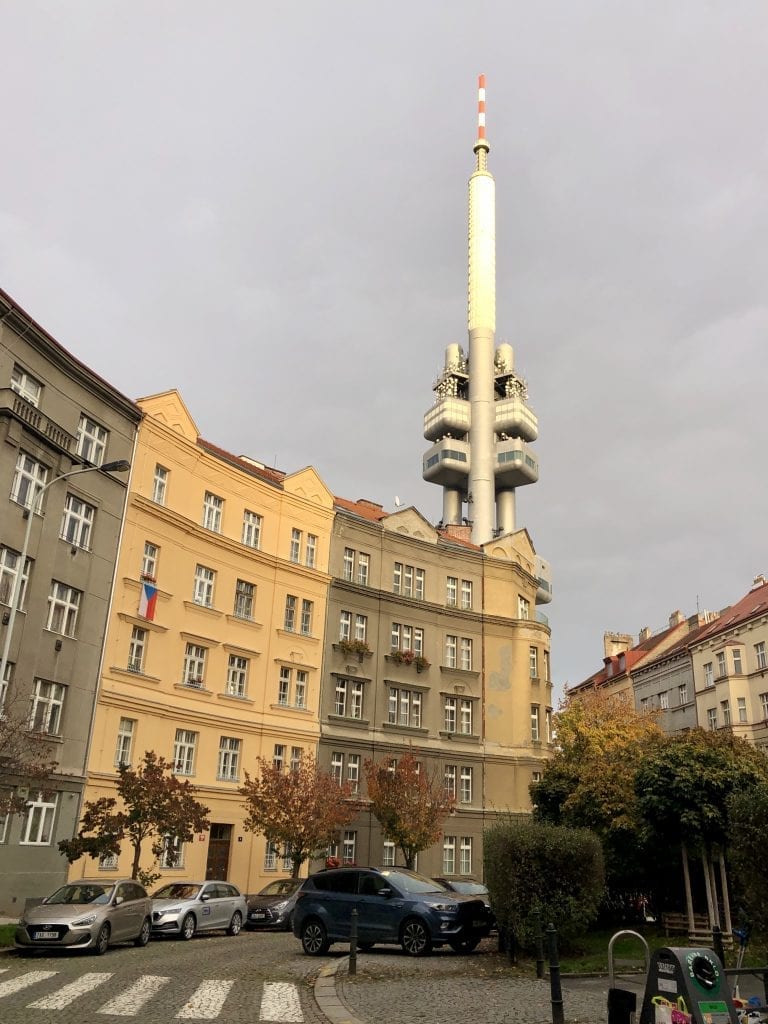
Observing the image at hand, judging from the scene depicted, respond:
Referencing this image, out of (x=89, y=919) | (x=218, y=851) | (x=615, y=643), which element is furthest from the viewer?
(x=615, y=643)

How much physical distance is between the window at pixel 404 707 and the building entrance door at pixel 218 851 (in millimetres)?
10780

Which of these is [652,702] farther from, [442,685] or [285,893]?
[285,893]

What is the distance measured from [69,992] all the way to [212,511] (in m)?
27.9

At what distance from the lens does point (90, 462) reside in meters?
34.6

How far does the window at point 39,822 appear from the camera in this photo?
2952 centimetres

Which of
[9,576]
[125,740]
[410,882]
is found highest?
[9,576]

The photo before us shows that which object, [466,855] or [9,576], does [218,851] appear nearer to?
[466,855]

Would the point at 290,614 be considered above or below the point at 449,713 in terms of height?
above

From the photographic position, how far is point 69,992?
564 inches

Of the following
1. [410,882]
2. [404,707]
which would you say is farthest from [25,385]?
[404,707]

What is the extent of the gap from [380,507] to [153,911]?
34920mm

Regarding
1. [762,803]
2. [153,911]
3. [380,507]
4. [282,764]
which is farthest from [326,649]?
[762,803]

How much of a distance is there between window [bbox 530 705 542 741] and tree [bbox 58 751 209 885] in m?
25.7

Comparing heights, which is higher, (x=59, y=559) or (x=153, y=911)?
(x=59, y=559)
